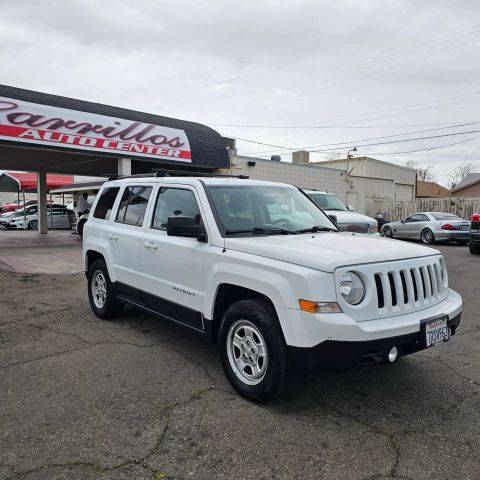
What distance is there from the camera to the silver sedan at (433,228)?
1772 cm

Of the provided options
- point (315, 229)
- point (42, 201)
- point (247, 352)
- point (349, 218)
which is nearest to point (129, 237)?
point (315, 229)

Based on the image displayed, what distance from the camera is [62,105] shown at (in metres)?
14.7

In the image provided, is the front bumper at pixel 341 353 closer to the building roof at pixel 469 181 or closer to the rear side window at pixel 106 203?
the rear side window at pixel 106 203

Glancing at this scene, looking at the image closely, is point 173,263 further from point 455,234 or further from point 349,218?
point 455,234

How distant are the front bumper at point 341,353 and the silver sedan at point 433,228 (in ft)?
52.6

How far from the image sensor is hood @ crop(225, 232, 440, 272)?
3.35 metres

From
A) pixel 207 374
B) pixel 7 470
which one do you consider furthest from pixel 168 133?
pixel 7 470

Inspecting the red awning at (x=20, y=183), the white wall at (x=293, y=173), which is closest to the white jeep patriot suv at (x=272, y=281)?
the white wall at (x=293, y=173)

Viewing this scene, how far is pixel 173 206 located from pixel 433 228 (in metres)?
15.8

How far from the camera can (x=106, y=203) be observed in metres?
6.17

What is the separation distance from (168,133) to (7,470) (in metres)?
15.3

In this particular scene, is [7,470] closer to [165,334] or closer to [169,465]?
[169,465]

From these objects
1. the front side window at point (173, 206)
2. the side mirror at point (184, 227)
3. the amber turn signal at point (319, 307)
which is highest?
the front side window at point (173, 206)

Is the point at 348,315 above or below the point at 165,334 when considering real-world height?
above
